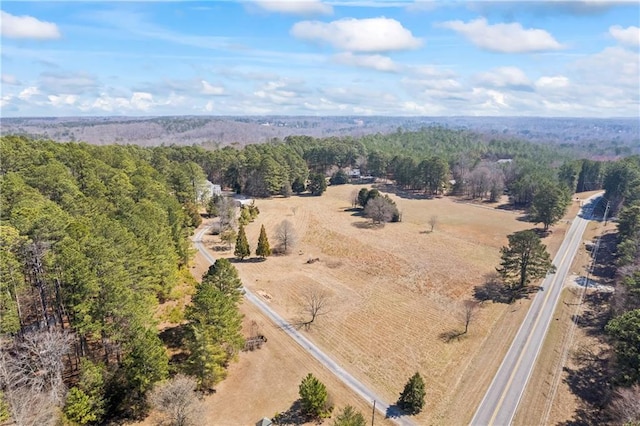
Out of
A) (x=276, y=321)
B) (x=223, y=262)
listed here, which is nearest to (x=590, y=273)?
(x=276, y=321)

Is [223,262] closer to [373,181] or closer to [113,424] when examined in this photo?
[113,424]

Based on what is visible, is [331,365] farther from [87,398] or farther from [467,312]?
[87,398]

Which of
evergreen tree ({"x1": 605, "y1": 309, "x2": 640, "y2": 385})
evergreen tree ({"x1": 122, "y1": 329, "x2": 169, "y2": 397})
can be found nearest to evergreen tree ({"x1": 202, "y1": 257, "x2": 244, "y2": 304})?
evergreen tree ({"x1": 122, "y1": 329, "x2": 169, "y2": 397})

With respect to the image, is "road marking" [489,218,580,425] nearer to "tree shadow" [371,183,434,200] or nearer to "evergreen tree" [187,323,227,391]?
"evergreen tree" [187,323,227,391]

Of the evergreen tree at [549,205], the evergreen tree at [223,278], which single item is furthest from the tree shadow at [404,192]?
the evergreen tree at [223,278]

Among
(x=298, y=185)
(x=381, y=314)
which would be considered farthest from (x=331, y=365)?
(x=298, y=185)

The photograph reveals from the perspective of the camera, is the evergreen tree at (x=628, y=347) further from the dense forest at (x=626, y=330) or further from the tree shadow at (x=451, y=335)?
the tree shadow at (x=451, y=335)
